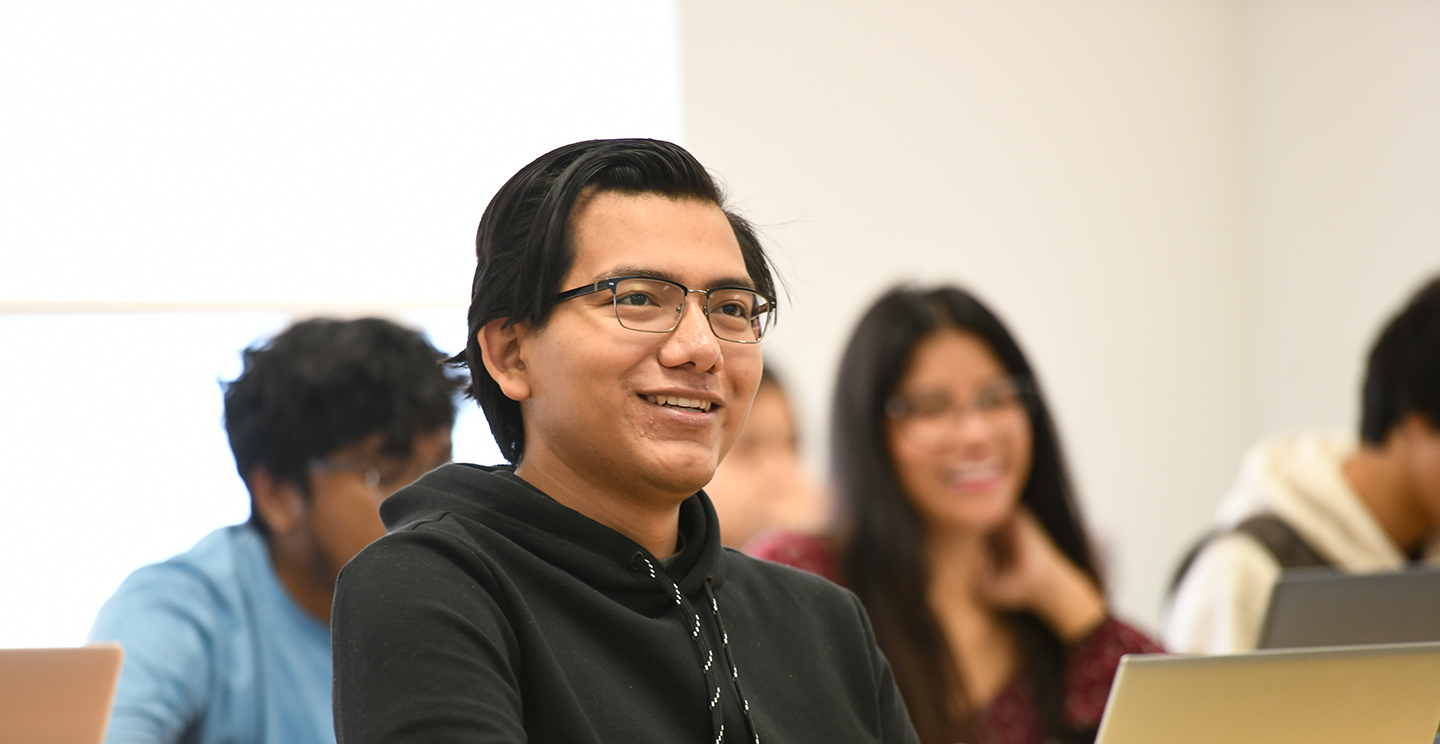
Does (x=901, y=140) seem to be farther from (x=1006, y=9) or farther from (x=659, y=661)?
(x=659, y=661)

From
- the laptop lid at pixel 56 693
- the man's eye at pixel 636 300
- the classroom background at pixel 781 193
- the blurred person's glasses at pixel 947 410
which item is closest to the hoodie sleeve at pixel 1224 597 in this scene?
the classroom background at pixel 781 193

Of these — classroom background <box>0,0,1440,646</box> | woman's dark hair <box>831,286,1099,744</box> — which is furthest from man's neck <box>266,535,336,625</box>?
woman's dark hair <box>831,286,1099,744</box>

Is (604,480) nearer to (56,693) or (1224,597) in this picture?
(56,693)

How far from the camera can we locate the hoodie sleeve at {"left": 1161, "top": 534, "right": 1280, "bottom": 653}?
2.27 m

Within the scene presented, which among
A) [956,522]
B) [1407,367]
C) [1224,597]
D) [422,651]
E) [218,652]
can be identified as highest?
[422,651]

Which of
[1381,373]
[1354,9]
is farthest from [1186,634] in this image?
[1354,9]

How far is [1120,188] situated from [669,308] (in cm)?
366

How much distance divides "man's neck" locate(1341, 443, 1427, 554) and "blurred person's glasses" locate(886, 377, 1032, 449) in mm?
797

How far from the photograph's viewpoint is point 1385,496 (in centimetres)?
253

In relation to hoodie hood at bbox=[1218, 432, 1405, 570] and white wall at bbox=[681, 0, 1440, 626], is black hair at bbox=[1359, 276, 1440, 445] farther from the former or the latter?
white wall at bbox=[681, 0, 1440, 626]

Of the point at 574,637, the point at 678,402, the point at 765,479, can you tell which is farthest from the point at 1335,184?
the point at 574,637

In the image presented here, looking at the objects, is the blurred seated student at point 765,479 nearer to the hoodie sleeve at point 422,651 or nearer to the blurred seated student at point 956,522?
the blurred seated student at point 956,522

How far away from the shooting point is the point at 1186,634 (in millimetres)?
2357

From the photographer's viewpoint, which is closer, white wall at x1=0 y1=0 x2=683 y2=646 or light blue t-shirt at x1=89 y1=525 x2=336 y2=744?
light blue t-shirt at x1=89 y1=525 x2=336 y2=744
